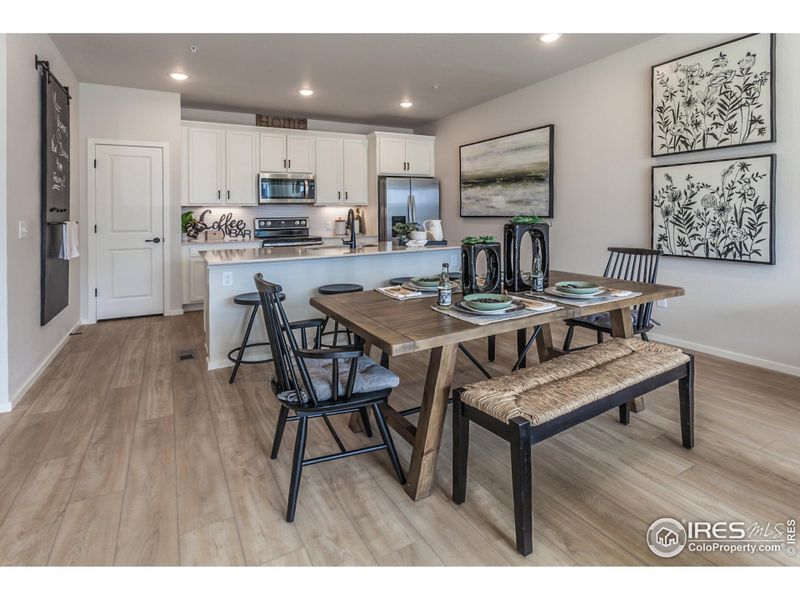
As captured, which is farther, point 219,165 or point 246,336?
point 219,165

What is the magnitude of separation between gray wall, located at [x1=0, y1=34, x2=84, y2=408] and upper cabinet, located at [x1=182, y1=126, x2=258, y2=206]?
1896 mm

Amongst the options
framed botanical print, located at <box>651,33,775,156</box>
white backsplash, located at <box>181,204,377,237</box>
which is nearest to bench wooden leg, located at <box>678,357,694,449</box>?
framed botanical print, located at <box>651,33,775,156</box>

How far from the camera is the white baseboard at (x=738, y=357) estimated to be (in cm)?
329

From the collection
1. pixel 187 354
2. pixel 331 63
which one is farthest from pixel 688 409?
pixel 331 63

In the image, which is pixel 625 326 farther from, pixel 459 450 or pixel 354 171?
pixel 354 171

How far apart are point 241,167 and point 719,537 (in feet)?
19.3

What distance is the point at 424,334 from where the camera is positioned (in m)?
1.62

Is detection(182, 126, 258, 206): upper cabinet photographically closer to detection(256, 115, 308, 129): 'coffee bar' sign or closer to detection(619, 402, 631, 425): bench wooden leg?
detection(256, 115, 308, 129): 'coffee bar' sign

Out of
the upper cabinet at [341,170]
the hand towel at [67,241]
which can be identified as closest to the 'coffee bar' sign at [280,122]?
the upper cabinet at [341,170]

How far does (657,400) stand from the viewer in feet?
9.16

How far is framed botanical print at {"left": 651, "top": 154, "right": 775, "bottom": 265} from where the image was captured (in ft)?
10.7

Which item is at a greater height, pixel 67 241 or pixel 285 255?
pixel 67 241

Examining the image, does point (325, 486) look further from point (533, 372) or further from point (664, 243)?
point (664, 243)
